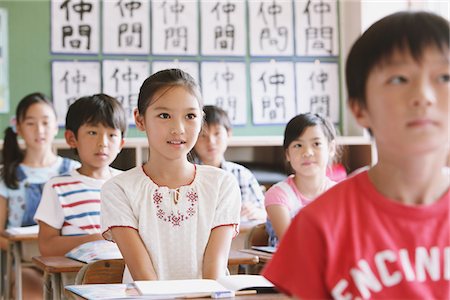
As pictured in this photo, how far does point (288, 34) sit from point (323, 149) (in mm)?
2524

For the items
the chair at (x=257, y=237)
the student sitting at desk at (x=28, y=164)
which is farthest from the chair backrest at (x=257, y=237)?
the student sitting at desk at (x=28, y=164)

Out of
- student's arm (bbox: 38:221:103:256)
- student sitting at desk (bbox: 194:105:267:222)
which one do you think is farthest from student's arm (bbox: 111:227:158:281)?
student sitting at desk (bbox: 194:105:267:222)

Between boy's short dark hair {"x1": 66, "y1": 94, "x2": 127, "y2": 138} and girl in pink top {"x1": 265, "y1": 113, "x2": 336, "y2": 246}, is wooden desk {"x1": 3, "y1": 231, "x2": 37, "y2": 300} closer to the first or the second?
boy's short dark hair {"x1": 66, "y1": 94, "x2": 127, "y2": 138}

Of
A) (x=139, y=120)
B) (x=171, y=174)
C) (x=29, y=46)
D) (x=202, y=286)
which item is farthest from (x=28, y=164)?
(x=202, y=286)

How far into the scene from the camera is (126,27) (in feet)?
18.0

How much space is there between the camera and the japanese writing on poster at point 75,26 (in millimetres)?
5336

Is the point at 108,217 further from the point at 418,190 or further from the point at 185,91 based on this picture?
the point at 418,190

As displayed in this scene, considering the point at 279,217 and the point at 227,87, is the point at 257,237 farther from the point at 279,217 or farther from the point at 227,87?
the point at 227,87

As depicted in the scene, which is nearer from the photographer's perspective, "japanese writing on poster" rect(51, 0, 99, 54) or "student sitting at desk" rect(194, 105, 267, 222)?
"student sitting at desk" rect(194, 105, 267, 222)

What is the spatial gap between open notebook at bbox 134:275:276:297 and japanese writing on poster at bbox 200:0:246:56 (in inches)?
156

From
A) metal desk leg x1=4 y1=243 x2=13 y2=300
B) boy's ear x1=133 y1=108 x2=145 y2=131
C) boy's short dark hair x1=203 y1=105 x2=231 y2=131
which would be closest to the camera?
boy's ear x1=133 y1=108 x2=145 y2=131

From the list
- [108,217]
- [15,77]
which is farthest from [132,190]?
[15,77]

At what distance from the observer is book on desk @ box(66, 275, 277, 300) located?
1.59 metres

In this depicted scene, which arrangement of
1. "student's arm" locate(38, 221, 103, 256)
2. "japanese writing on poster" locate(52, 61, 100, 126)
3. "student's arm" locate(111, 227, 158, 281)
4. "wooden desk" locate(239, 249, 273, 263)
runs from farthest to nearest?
"japanese writing on poster" locate(52, 61, 100, 126), "student's arm" locate(38, 221, 103, 256), "wooden desk" locate(239, 249, 273, 263), "student's arm" locate(111, 227, 158, 281)
